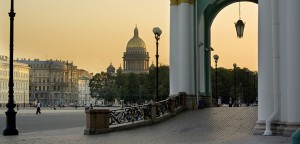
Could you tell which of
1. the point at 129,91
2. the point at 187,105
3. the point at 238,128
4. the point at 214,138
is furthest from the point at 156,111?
the point at 129,91

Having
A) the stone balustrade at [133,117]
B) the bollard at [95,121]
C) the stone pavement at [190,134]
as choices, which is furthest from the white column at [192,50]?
the bollard at [95,121]

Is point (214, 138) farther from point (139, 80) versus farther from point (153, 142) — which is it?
point (139, 80)

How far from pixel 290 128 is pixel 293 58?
7.77ft

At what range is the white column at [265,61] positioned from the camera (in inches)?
810

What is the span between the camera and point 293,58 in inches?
756

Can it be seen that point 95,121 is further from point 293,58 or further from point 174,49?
point 174,49

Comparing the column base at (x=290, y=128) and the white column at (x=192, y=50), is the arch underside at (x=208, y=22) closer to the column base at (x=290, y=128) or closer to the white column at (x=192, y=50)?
the white column at (x=192, y=50)

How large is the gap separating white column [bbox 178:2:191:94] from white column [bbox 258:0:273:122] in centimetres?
1122

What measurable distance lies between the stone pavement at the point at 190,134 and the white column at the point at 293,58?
1.04 meters

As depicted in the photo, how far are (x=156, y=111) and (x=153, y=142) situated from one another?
949 centimetres

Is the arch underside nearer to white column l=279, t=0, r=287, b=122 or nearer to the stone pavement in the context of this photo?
the stone pavement

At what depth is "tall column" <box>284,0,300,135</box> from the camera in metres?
19.0

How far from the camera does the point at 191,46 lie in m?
32.4

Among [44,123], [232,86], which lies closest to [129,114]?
[44,123]
